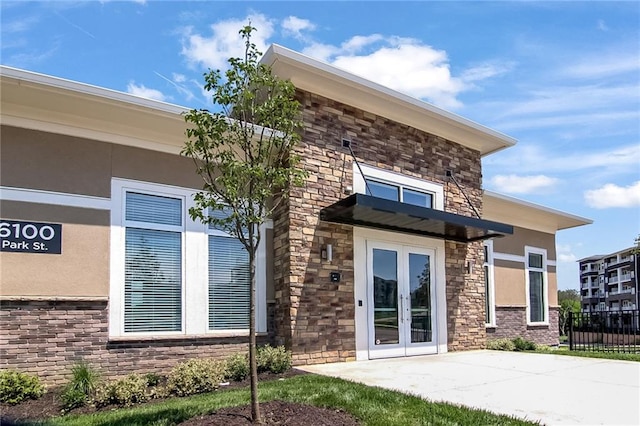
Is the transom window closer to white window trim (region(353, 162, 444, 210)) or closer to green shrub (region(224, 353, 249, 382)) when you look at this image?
white window trim (region(353, 162, 444, 210))

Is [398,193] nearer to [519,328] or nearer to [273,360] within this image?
[273,360]

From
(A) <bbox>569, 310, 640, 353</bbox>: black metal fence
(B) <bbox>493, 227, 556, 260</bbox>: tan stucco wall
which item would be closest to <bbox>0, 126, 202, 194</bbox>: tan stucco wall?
(B) <bbox>493, 227, 556, 260</bbox>: tan stucco wall

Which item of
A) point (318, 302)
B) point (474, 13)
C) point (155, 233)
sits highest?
point (474, 13)

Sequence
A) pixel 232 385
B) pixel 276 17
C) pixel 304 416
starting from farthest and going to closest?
pixel 276 17 → pixel 232 385 → pixel 304 416

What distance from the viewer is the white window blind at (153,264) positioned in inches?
330

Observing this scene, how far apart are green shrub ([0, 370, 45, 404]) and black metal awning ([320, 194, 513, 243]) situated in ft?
18.0

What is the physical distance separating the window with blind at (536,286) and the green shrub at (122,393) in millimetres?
13385

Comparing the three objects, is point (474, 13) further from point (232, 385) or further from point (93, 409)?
point (93, 409)

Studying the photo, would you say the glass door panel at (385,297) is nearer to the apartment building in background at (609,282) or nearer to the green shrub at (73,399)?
the green shrub at (73,399)

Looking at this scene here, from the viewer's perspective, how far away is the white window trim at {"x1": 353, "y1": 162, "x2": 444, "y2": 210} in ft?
35.1

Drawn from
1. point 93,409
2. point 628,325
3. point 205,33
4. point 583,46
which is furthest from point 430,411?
point 628,325

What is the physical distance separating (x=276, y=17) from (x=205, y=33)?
128 centimetres

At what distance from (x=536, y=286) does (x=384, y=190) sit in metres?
8.87

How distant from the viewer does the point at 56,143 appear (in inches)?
312
